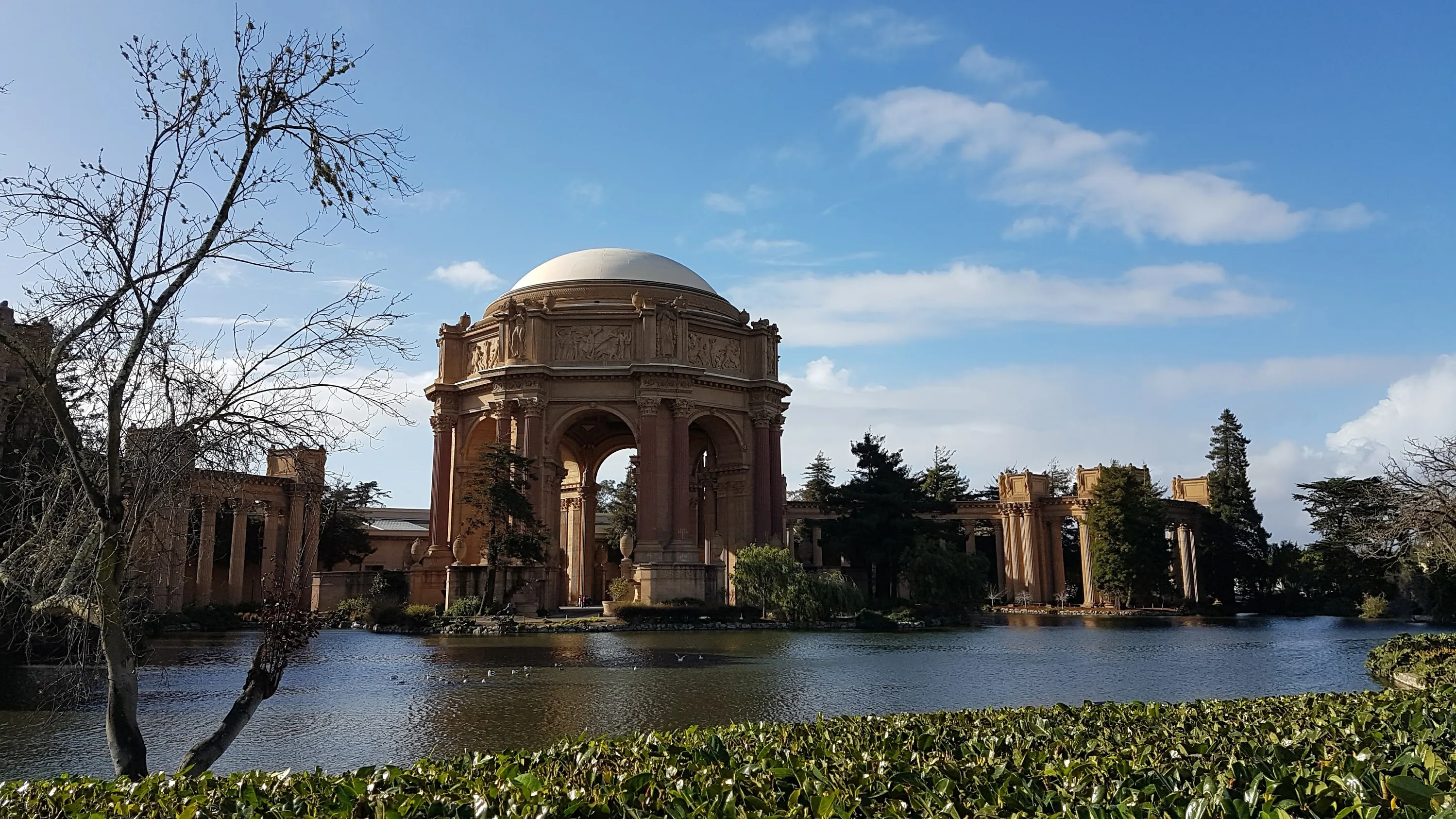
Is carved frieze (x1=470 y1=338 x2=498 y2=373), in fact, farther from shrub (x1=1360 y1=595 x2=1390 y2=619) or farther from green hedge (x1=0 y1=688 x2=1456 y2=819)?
shrub (x1=1360 y1=595 x2=1390 y2=619)

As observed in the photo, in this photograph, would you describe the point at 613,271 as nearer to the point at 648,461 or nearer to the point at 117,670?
the point at 648,461

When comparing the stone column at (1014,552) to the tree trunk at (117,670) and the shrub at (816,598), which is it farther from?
the tree trunk at (117,670)

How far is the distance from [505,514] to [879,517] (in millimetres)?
18970

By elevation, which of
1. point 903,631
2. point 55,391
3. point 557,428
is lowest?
point 903,631

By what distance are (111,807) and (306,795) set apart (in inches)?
30.1

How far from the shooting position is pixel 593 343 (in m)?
40.7

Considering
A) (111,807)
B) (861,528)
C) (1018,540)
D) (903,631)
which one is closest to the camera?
(111,807)

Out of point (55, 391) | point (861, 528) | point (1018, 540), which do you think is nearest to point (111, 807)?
point (55, 391)

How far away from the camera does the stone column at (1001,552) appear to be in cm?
5512

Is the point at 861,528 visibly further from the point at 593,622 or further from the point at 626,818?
the point at 626,818

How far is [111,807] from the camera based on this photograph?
4.12m

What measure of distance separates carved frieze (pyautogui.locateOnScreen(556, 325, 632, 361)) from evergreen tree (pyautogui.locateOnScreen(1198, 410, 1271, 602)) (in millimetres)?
33779

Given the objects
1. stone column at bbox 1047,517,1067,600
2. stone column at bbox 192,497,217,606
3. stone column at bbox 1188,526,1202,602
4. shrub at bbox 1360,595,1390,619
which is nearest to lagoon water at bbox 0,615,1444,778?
stone column at bbox 192,497,217,606

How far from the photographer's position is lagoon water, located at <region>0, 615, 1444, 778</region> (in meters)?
10.1
